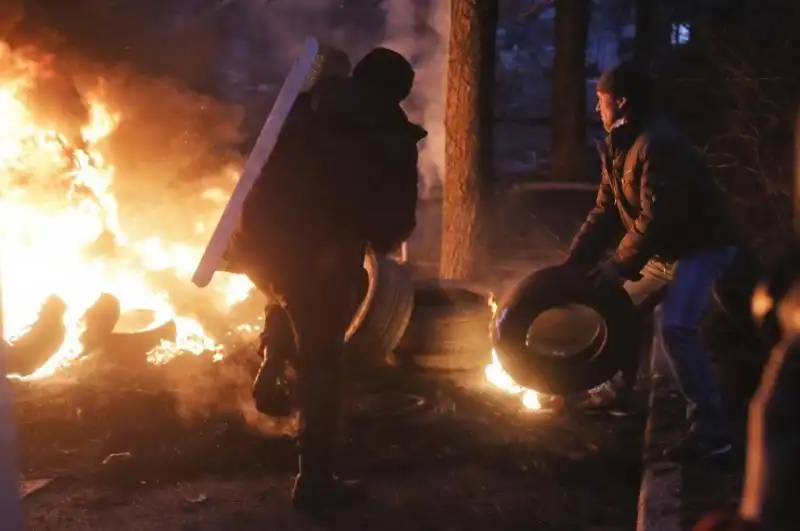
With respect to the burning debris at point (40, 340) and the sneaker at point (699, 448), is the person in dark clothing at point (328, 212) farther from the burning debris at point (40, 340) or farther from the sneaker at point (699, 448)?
the burning debris at point (40, 340)

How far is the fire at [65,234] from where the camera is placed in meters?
8.85

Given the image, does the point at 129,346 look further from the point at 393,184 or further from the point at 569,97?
the point at 569,97

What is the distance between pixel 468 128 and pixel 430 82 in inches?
121

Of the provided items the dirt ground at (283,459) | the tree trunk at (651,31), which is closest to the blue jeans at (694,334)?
the dirt ground at (283,459)

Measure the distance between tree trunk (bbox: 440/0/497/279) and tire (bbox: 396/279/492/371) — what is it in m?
1.42

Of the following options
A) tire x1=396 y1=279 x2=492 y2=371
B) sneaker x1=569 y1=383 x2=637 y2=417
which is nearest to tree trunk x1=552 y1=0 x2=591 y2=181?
tire x1=396 y1=279 x2=492 y2=371

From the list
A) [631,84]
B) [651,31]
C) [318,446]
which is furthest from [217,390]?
[651,31]

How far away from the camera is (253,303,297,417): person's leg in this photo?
5.80m

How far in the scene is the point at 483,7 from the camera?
9.01 metres

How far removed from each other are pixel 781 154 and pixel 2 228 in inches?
385

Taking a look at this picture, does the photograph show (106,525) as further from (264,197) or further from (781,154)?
(781,154)

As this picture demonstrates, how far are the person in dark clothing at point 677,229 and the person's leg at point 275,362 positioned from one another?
7.38 feet

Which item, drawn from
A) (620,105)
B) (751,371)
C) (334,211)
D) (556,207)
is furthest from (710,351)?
(556,207)

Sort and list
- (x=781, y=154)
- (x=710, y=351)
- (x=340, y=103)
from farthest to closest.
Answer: (x=781, y=154) → (x=710, y=351) → (x=340, y=103)
